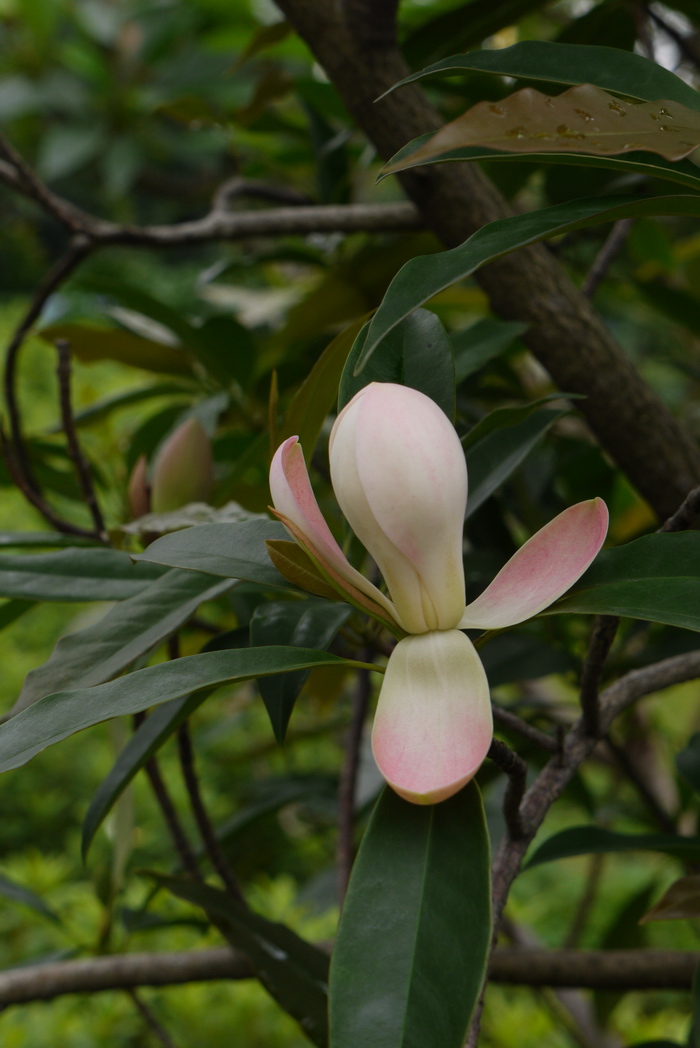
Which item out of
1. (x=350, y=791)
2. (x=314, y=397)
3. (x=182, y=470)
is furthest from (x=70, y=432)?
(x=350, y=791)

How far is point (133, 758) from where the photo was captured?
375mm

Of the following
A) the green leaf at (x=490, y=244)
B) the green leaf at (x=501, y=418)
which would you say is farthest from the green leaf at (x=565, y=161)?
the green leaf at (x=501, y=418)

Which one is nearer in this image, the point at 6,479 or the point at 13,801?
the point at 6,479

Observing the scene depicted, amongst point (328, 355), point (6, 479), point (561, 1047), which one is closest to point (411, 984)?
point (328, 355)

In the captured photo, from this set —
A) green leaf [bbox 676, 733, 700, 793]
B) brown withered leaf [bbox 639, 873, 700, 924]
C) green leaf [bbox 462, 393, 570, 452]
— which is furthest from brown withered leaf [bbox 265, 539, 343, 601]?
green leaf [bbox 676, 733, 700, 793]

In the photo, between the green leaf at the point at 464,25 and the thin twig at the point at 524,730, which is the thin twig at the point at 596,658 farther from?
the green leaf at the point at 464,25

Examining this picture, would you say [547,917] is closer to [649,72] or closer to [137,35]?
[649,72]

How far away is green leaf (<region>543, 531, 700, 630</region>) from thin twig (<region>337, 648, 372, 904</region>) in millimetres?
217

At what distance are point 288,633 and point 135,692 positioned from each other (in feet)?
0.28

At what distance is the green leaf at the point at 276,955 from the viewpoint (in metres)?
0.43

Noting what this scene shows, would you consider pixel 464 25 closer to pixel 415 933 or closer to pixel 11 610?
pixel 11 610

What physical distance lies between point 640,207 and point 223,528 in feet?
0.62

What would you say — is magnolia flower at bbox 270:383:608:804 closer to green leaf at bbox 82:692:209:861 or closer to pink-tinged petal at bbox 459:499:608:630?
pink-tinged petal at bbox 459:499:608:630

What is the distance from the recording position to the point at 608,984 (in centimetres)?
55
